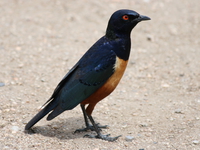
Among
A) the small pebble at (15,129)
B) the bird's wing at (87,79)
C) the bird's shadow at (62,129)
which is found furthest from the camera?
the bird's shadow at (62,129)

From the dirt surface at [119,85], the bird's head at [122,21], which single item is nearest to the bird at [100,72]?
the bird's head at [122,21]

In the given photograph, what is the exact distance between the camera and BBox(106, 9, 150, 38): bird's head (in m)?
5.39

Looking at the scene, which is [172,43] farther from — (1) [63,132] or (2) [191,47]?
(1) [63,132]

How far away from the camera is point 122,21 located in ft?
17.7

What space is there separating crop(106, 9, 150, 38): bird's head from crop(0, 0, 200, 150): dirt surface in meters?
1.67

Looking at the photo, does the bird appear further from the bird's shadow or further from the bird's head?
the bird's shadow

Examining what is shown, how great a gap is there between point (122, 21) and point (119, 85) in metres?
2.53

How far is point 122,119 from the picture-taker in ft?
20.4

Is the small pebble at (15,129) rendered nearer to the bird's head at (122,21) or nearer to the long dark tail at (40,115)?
the long dark tail at (40,115)

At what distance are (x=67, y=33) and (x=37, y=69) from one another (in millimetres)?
2419

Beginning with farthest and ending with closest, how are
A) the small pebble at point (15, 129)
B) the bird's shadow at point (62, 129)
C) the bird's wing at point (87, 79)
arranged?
the bird's shadow at point (62, 129), the small pebble at point (15, 129), the bird's wing at point (87, 79)

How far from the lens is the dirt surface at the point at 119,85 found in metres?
5.45

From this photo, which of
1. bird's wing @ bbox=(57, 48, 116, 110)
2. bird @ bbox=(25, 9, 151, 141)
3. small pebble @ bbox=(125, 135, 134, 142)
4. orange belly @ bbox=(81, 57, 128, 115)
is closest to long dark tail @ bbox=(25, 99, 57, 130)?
bird @ bbox=(25, 9, 151, 141)

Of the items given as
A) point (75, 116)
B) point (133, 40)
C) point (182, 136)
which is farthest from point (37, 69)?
point (182, 136)
